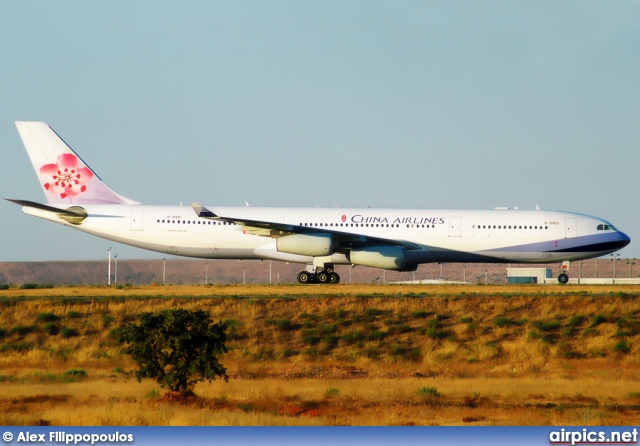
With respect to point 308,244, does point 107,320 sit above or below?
below

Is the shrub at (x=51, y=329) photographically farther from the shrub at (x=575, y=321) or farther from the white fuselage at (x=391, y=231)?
the shrub at (x=575, y=321)

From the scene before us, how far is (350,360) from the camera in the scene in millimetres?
29531

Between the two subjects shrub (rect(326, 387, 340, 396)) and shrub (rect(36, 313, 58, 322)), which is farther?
shrub (rect(36, 313, 58, 322))

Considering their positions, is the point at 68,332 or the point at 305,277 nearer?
the point at 68,332

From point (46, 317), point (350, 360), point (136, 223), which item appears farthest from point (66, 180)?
point (350, 360)

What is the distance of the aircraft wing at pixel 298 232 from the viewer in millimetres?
43125

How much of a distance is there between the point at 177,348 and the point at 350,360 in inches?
329

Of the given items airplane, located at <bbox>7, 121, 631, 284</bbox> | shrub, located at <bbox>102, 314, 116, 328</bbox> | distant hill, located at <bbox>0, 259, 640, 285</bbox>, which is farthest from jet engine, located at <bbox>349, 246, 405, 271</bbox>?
distant hill, located at <bbox>0, 259, 640, 285</bbox>

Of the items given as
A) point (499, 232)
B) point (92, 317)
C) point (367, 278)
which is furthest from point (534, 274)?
point (92, 317)

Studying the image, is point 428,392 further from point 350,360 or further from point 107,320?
point 107,320

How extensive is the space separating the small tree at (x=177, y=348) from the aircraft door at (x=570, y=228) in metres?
27.1

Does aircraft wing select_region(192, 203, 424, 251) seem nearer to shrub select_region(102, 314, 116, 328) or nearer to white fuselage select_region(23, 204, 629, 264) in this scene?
white fuselage select_region(23, 204, 629, 264)

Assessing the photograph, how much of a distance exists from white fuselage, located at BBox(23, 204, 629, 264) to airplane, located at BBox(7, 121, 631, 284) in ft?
0.17

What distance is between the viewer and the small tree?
22.5 metres
